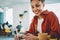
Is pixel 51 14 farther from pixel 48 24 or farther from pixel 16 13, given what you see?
pixel 16 13

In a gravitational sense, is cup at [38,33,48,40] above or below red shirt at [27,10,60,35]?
below

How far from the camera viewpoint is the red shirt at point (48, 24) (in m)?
1.32

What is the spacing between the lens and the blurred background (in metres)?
1.44

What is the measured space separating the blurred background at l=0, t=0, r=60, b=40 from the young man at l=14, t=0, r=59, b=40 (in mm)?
47

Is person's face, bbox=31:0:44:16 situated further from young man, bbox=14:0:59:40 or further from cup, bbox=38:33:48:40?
cup, bbox=38:33:48:40

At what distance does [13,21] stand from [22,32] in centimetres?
17

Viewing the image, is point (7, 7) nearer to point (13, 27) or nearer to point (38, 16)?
point (13, 27)

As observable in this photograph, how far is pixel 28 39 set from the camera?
55.9 inches

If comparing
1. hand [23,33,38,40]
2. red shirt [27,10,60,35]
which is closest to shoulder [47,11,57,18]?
red shirt [27,10,60,35]

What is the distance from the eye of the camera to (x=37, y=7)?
1422 mm

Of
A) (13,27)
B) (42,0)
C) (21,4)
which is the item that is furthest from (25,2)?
(13,27)

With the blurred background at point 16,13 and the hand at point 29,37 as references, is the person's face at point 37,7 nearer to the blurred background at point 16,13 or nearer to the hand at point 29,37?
the blurred background at point 16,13

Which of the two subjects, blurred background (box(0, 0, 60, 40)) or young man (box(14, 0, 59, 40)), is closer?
young man (box(14, 0, 59, 40))

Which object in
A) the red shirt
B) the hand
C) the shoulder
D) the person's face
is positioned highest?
the person's face
